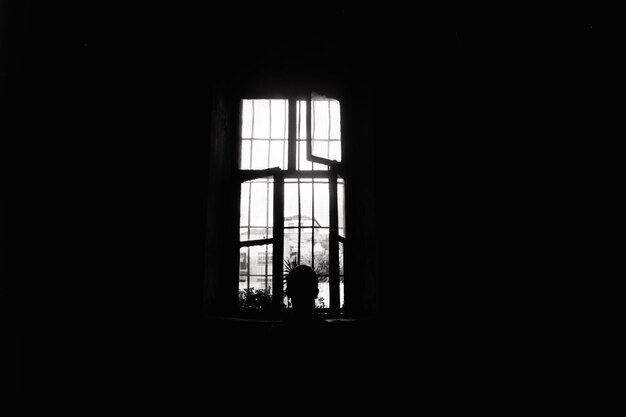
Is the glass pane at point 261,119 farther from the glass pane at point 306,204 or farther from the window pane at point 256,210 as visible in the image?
the glass pane at point 306,204

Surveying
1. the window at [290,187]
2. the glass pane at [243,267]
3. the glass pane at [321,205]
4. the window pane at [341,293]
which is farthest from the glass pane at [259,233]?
the window pane at [341,293]

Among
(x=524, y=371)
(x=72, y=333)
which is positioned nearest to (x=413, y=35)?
(x=524, y=371)

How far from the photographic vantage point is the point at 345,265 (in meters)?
2.46

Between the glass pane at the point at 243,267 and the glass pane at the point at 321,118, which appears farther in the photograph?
the glass pane at the point at 321,118

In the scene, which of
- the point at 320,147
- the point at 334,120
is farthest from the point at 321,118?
the point at 320,147

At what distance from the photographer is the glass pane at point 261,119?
287 cm

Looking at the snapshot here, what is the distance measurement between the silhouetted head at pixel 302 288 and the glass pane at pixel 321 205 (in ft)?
3.18

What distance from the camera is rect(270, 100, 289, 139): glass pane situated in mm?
2895

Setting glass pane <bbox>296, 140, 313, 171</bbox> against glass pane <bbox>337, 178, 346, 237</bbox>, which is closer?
glass pane <bbox>337, 178, 346, 237</bbox>

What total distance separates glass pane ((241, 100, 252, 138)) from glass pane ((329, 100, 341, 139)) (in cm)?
65

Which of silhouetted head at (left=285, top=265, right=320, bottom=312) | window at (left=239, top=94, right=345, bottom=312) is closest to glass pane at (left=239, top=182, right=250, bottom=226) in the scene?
window at (left=239, top=94, right=345, bottom=312)

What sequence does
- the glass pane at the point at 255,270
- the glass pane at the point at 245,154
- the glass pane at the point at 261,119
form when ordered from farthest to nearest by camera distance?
1. the glass pane at the point at 261,119
2. the glass pane at the point at 245,154
3. the glass pane at the point at 255,270

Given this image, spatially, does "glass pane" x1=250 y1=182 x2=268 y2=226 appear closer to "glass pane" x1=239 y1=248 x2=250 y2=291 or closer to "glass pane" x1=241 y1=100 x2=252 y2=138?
"glass pane" x1=239 y1=248 x2=250 y2=291

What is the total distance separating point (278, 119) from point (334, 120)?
0.45 m
